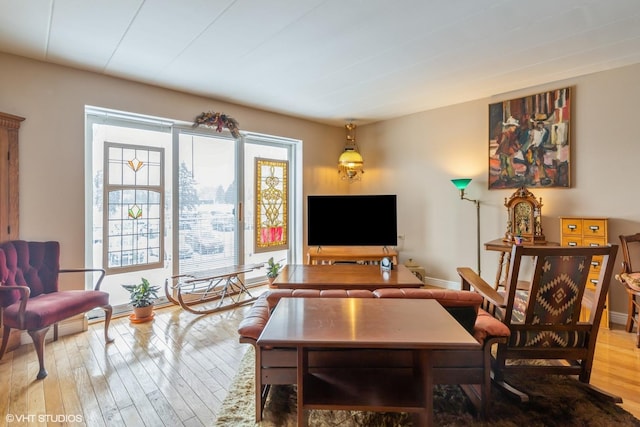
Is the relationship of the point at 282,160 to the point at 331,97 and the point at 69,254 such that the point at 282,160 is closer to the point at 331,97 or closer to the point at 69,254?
the point at 331,97

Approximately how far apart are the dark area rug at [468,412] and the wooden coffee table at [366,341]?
10.9 inches

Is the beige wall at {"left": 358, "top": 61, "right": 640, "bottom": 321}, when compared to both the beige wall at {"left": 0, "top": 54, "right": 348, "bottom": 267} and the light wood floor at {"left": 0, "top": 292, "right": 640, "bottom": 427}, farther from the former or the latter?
the beige wall at {"left": 0, "top": 54, "right": 348, "bottom": 267}

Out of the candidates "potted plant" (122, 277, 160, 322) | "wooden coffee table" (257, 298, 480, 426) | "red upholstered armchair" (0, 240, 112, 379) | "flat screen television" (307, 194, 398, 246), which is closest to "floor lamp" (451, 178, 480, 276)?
"flat screen television" (307, 194, 398, 246)

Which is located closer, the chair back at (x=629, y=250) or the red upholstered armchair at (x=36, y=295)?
the red upholstered armchair at (x=36, y=295)

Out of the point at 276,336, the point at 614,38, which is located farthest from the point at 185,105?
the point at 614,38

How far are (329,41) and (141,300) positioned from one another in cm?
311

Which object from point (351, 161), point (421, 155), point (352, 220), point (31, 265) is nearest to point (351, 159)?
point (351, 161)

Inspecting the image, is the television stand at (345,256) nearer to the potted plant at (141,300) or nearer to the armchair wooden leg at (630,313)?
the potted plant at (141,300)

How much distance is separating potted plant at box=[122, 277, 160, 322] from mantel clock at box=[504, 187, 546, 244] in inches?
157

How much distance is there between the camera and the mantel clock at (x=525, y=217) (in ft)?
10.9

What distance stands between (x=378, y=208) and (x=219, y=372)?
2.77 metres

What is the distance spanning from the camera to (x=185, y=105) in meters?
3.69

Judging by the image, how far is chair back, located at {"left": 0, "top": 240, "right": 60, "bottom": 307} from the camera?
96.0 inches

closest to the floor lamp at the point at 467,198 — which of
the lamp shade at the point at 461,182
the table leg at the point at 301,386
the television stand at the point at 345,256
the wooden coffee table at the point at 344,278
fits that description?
the lamp shade at the point at 461,182
